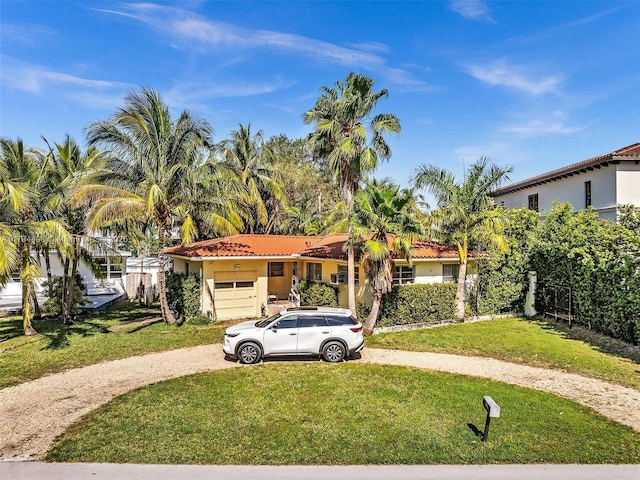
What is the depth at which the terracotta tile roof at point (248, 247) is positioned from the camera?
19.1 metres

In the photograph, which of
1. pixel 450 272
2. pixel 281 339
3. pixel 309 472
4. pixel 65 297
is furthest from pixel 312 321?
pixel 65 297

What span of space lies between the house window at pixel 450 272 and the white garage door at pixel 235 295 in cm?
907

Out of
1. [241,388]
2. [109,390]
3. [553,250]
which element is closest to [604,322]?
[553,250]

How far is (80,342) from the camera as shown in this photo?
14.8m

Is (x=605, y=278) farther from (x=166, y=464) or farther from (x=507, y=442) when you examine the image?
(x=166, y=464)

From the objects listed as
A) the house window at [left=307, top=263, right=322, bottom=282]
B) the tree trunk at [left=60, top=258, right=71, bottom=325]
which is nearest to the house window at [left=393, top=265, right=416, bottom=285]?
the house window at [left=307, top=263, right=322, bottom=282]

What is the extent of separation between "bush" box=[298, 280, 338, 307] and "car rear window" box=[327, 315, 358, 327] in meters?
6.09

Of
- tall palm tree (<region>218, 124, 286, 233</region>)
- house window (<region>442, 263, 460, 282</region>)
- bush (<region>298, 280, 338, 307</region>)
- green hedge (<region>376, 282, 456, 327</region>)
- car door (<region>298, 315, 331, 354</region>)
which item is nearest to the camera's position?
car door (<region>298, 315, 331, 354</region>)

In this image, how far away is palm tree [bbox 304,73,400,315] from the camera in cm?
1577

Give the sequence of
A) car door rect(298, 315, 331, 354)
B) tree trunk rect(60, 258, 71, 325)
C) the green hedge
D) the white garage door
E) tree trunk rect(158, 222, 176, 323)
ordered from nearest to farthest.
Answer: car door rect(298, 315, 331, 354)
the green hedge
tree trunk rect(158, 222, 176, 323)
tree trunk rect(60, 258, 71, 325)
the white garage door

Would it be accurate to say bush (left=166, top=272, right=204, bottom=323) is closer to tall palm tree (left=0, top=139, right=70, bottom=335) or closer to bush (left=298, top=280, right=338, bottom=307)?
bush (left=298, top=280, right=338, bottom=307)

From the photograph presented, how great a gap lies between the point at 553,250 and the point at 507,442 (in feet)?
42.1

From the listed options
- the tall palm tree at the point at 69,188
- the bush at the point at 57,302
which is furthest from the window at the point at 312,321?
the bush at the point at 57,302

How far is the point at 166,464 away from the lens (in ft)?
20.7
